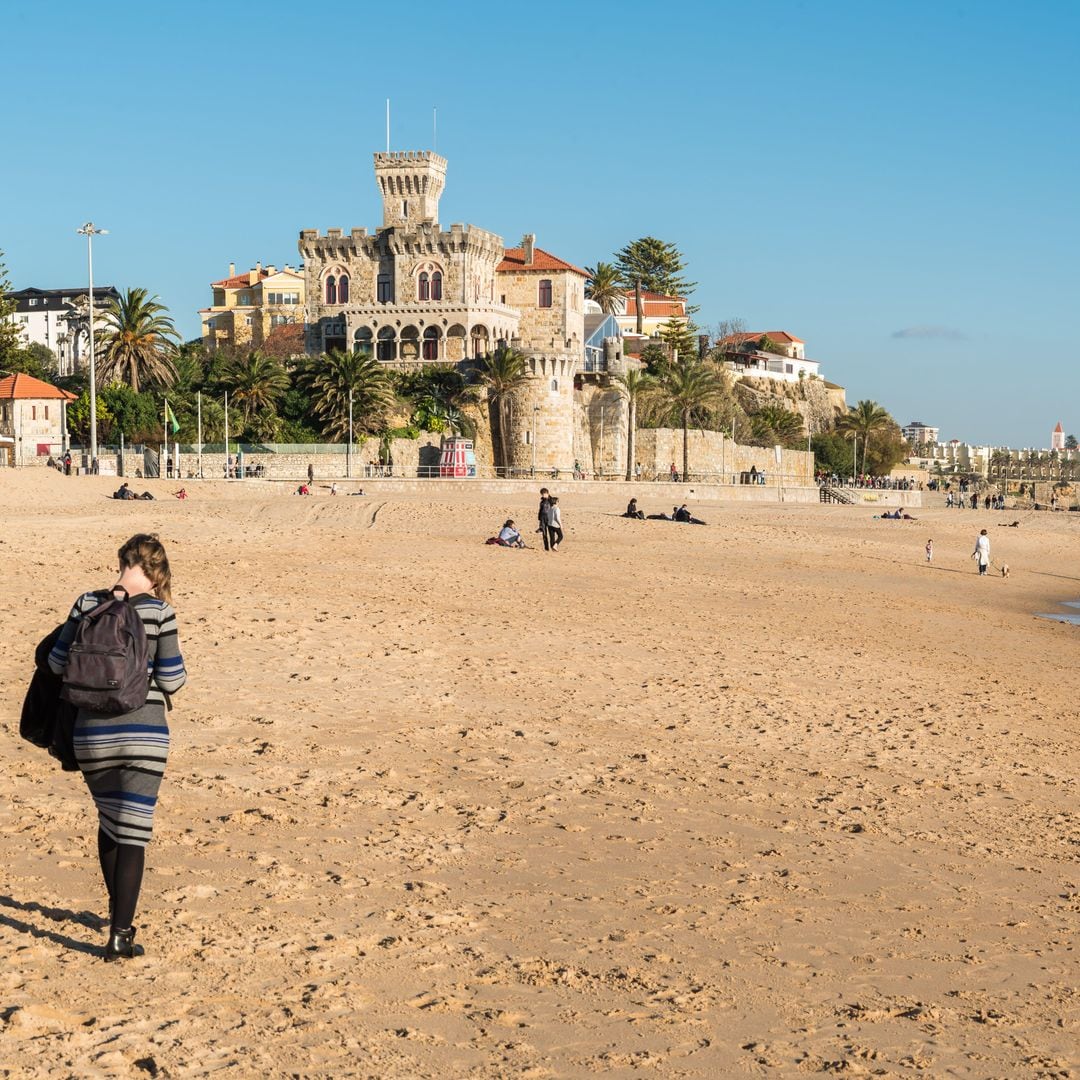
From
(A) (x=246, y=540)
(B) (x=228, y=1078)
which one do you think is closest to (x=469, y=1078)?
(B) (x=228, y=1078)

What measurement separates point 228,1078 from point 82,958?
1.40m

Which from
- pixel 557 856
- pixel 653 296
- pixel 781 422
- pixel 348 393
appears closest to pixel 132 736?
pixel 557 856

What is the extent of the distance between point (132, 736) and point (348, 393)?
191 feet

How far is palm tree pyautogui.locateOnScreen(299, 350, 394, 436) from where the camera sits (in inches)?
2488

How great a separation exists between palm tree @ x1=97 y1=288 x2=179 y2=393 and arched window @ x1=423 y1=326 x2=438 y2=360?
13.6 metres

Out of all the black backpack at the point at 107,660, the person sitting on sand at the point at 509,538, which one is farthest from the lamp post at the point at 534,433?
the black backpack at the point at 107,660

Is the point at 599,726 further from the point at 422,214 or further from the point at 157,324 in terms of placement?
the point at 422,214

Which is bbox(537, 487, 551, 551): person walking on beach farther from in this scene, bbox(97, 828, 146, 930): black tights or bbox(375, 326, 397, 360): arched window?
bbox(375, 326, 397, 360): arched window

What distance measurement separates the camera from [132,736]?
226 inches

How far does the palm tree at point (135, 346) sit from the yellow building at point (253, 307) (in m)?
38.6

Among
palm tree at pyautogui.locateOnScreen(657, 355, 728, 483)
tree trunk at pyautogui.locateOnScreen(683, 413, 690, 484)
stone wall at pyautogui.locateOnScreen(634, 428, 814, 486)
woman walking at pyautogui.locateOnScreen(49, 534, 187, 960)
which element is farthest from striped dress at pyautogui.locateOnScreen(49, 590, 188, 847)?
stone wall at pyautogui.locateOnScreen(634, 428, 814, 486)

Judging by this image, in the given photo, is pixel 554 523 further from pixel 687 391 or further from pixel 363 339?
pixel 363 339

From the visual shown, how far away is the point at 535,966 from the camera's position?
629cm

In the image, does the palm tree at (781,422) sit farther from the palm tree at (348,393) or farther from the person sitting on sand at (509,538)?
the person sitting on sand at (509,538)
